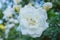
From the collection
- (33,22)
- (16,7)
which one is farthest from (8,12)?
(33,22)

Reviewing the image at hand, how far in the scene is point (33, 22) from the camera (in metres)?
1.06

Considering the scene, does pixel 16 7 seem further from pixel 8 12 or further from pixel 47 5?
pixel 47 5

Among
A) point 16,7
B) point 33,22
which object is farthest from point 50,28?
point 16,7

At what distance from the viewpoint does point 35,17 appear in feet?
3.51

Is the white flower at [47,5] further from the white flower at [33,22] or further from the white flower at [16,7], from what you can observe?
the white flower at [16,7]

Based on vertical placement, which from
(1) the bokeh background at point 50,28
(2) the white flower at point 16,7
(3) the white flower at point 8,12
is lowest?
(1) the bokeh background at point 50,28

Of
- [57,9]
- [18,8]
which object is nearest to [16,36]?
[18,8]

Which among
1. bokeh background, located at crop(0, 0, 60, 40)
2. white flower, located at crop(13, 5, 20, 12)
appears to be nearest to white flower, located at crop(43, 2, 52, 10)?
bokeh background, located at crop(0, 0, 60, 40)

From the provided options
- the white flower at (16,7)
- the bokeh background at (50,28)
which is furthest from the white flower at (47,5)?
Answer: the white flower at (16,7)

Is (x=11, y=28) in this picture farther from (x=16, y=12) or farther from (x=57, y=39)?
(x=57, y=39)

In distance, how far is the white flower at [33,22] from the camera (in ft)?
3.49

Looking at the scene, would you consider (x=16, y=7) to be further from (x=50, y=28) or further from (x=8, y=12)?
(x=50, y=28)

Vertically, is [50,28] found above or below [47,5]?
below

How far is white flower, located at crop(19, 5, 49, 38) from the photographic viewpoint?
41.9 inches
